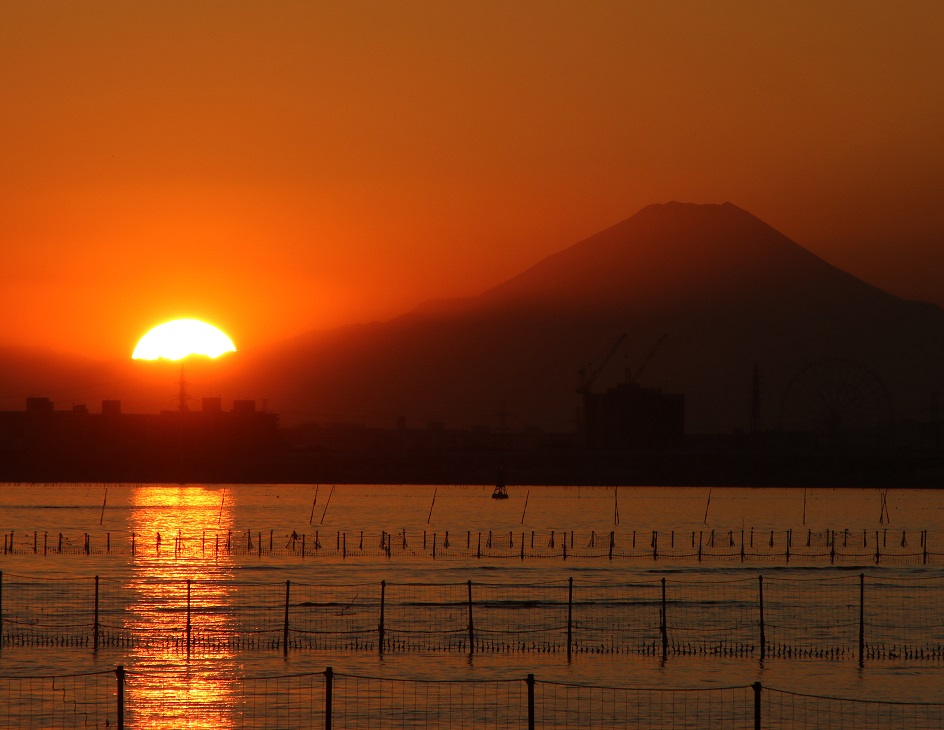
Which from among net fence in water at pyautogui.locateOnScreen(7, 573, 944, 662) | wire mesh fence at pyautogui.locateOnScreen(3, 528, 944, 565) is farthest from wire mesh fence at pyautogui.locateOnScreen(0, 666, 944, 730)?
wire mesh fence at pyautogui.locateOnScreen(3, 528, 944, 565)

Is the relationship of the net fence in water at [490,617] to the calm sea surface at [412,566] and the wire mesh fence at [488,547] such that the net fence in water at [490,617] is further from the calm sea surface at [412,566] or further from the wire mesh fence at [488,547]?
the wire mesh fence at [488,547]

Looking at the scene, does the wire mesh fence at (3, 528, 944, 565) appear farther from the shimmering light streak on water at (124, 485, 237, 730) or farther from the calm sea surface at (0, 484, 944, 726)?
the shimmering light streak on water at (124, 485, 237, 730)

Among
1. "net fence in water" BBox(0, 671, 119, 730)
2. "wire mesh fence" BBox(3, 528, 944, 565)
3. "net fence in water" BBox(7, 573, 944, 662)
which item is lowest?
"net fence in water" BBox(0, 671, 119, 730)

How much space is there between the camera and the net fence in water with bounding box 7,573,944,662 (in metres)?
45.7

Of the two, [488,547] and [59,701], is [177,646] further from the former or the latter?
[488,547]

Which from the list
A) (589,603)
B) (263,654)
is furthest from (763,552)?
(263,654)

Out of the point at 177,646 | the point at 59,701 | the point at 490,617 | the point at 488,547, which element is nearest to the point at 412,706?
the point at 59,701

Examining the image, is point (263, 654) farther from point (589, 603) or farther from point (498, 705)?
point (589, 603)

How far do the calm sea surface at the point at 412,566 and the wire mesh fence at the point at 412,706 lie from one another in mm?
955

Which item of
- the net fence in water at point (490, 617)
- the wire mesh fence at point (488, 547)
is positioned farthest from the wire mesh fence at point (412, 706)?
the wire mesh fence at point (488, 547)

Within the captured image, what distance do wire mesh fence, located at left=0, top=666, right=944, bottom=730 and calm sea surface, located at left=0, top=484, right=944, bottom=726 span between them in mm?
955

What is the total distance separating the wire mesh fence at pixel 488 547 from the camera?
95.6m

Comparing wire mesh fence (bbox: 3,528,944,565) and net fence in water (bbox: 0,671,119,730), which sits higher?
wire mesh fence (bbox: 3,528,944,565)

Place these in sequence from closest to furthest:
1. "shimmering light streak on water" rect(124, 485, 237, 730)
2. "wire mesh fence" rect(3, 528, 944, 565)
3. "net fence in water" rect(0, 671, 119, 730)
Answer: "net fence in water" rect(0, 671, 119, 730), "shimmering light streak on water" rect(124, 485, 237, 730), "wire mesh fence" rect(3, 528, 944, 565)
